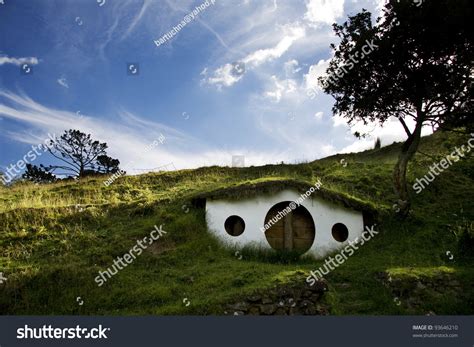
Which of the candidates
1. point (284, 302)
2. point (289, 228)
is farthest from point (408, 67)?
point (284, 302)

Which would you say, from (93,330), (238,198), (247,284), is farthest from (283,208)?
(93,330)

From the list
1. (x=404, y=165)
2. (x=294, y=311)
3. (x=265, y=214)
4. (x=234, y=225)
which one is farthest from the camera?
(x=404, y=165)

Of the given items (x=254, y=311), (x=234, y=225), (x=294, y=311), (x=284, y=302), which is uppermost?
(x=234, y=225)

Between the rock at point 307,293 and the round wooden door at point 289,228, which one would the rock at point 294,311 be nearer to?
the rock at point 307,293

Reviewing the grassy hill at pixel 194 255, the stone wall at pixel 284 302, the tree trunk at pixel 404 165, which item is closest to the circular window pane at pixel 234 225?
the grassy hill at pixel 194 255

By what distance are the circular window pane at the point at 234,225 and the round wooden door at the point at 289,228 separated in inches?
40.0

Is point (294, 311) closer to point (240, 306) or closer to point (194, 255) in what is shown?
point (240, 306)

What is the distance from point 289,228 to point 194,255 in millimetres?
3993

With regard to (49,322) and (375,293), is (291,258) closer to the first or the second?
(375,293)

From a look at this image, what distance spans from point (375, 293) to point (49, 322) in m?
8.90

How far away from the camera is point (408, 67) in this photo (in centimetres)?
2025

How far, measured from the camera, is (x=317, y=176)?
25.2m

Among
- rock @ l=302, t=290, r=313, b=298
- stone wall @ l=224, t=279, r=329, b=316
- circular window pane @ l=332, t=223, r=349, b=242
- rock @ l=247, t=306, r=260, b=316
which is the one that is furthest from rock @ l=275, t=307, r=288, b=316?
circular window pane @ l=332, t=223, r=349, b=242

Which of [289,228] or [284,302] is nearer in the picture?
[284,302]
